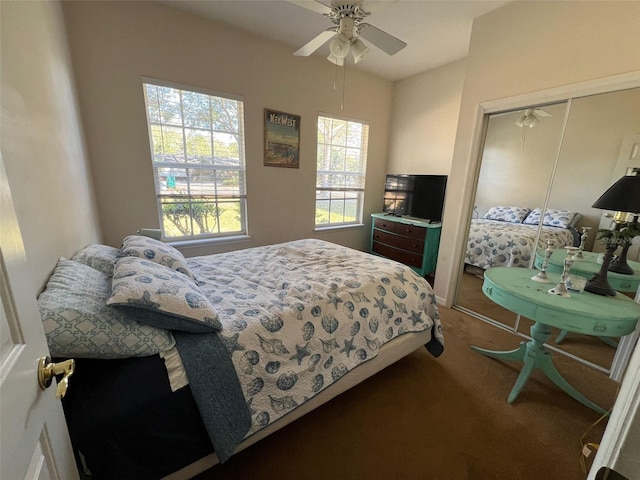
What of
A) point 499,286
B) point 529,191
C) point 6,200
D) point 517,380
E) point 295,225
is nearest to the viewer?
point 6,200

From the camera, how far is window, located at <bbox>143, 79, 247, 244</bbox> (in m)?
2.56

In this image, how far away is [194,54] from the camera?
2.52 meters

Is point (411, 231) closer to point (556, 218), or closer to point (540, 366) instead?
point (556, 218)

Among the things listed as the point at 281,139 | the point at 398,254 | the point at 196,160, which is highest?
the point at 281,139

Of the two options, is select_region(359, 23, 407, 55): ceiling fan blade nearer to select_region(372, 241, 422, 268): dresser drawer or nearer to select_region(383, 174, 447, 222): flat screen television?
select_region(383, 174, 447, 222): flat screen television

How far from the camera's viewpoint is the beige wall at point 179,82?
2184mm

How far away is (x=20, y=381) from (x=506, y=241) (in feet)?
10.0

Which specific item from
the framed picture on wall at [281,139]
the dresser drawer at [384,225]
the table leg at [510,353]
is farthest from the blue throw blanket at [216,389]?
the dresser drawer at [384,225]

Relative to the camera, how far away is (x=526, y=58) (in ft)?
6.90

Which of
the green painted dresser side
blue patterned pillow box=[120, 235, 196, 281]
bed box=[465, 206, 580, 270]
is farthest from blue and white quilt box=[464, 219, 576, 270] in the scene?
blue patterned pillow box=[120, 235, 196, 281]

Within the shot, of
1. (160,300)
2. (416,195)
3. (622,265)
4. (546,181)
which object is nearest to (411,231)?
(416,195)

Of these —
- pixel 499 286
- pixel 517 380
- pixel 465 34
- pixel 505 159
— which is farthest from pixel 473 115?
pixel 517 380

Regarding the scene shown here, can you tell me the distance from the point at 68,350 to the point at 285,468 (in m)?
1.07

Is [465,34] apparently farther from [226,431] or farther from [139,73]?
[226,431]
